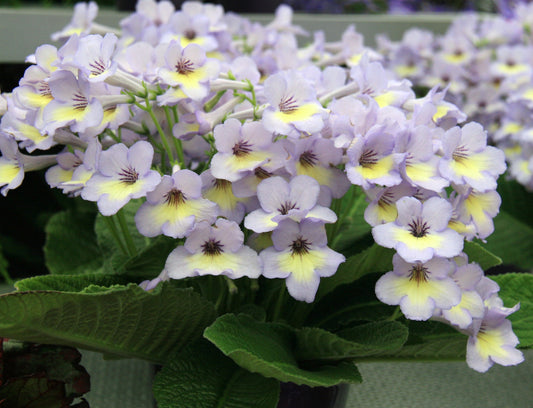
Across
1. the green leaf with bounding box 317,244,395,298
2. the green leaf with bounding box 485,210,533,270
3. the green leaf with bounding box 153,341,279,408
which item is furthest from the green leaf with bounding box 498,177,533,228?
the green leaf with bounding box 153,341,279,408

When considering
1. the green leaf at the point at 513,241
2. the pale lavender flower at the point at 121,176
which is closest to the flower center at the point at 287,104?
the pale lavender flower at the point at 121,176

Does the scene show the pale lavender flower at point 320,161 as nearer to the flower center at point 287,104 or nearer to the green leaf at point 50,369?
the flower center at point 287,104

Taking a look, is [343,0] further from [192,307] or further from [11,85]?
[192,307]

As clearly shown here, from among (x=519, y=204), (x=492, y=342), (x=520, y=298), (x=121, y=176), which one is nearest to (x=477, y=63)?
(x=519, y=204)

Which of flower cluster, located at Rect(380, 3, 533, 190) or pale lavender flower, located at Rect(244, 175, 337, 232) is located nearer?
pale lavender flower, located at Rect(244, 175, 337, 232)

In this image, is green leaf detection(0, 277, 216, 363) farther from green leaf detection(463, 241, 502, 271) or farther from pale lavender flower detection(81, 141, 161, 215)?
green leaf detection(463, 241, 502, 271)

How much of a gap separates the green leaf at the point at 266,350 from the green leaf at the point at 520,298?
0.51 ft

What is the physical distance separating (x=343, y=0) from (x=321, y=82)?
1.08 metres

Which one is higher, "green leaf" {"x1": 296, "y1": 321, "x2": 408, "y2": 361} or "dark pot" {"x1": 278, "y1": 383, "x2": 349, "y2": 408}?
"green leaf" {"x1": 296, "y1": 321, "x2": 408, "y2": 361}

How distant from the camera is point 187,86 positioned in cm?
49

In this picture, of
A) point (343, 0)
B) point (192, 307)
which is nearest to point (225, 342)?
point (192, 307)

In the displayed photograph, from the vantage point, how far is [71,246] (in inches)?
34.6

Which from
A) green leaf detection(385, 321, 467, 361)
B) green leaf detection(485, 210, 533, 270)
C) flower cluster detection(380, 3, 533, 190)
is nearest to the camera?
green leaf detection(385, 321, 467, 361)

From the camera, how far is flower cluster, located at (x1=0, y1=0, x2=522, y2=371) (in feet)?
1.51
